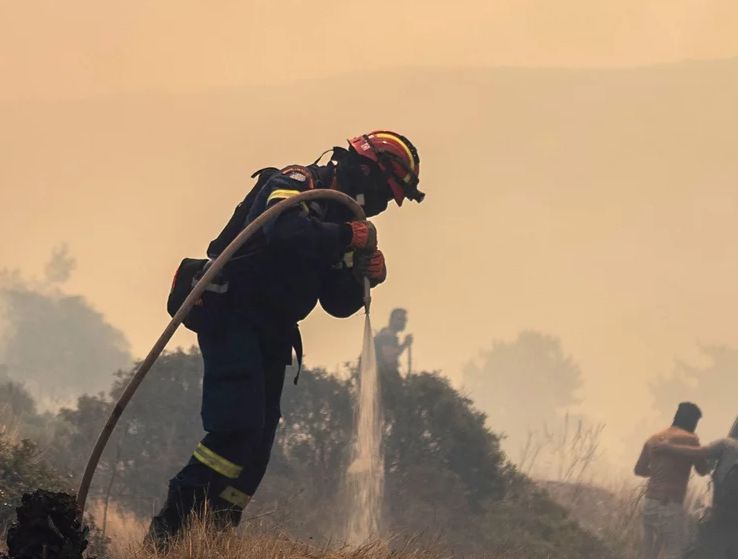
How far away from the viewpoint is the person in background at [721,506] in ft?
46.4

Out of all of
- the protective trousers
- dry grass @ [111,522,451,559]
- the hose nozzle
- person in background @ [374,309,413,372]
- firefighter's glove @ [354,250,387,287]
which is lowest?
dry grass @ [111,522,451,559]

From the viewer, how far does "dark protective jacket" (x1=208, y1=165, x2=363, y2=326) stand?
18.8 ft

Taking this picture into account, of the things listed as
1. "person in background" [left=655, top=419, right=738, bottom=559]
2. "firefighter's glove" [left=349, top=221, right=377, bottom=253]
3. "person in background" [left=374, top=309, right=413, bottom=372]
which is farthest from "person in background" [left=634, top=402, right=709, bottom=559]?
"firefighter's glove" [left=349, top=221, right=377, bottom=253]

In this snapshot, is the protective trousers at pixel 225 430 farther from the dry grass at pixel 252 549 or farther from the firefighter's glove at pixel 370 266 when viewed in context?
the firefighter's glove at pixel 370 266

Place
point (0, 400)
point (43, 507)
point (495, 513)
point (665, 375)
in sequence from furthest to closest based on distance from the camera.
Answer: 1. point (665, 375)
2. point (0, 400)
3. point (495, 513)
4. point (43, 507)

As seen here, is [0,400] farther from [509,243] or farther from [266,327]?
[509,243]

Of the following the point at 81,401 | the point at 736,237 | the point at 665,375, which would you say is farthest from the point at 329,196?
the point at 736,237

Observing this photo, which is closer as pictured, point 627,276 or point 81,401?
point 81,401

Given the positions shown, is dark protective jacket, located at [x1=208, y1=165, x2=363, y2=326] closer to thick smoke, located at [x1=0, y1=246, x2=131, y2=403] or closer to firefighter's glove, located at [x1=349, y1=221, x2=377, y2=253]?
firefighter's glove, located at [x1=349, y1=221, x2=377, y2=253]

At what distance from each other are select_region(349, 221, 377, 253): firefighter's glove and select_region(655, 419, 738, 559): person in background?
27.9 feet

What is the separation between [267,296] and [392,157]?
933mm

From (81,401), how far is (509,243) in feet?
60.6

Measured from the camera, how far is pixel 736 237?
33.0 meters

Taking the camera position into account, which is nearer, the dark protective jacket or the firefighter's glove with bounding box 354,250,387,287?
the dark protective jacket
